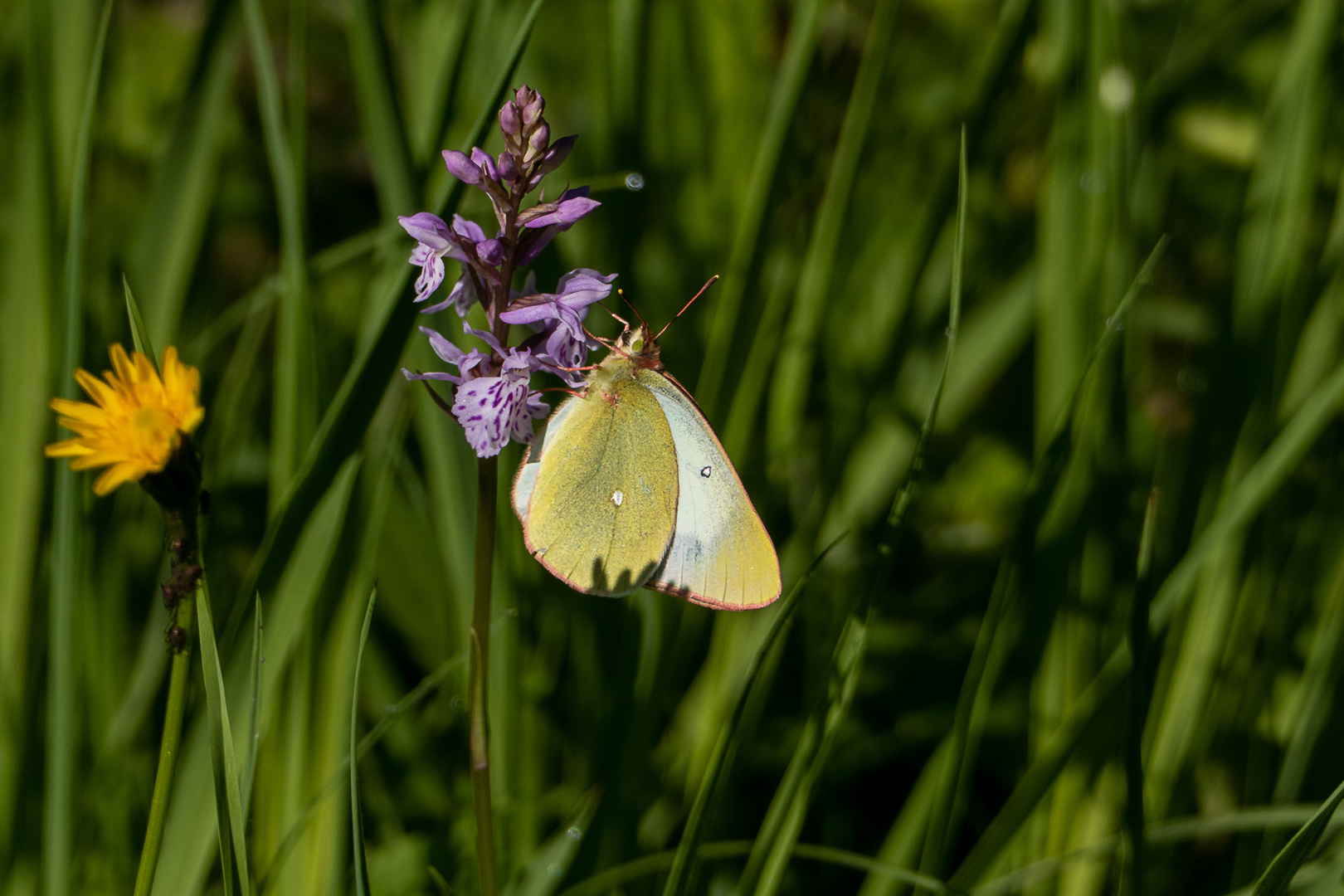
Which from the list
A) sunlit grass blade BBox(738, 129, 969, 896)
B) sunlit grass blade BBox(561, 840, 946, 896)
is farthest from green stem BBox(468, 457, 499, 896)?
sunlit grass blade BBox(738, 129, 969, 896)

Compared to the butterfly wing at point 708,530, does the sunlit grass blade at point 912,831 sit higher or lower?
lower

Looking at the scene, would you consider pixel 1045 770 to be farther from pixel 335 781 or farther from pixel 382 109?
pixel 382 109

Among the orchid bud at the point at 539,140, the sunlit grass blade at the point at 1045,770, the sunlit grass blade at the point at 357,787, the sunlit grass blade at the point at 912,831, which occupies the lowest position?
the sunlit grass blade at the point at 912,831

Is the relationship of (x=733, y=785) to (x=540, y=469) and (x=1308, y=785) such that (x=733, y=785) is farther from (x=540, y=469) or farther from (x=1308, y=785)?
(x=1308, y=785)

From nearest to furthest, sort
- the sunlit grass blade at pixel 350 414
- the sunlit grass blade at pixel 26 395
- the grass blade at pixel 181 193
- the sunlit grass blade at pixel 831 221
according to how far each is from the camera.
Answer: the sunlit grass blade at pixel 350 414 < the sunlit grass blade at pixel 26 395 < the sunlit grass blade at pixel 831 221 < the grass blade at pixel 181 193

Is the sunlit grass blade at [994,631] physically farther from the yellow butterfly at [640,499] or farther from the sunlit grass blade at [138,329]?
the sunlit grass blade at [138,329]

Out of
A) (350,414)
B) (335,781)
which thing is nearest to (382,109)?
(350,414)

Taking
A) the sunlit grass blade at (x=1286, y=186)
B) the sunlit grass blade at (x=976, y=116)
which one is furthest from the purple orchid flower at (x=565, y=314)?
the sunlit grass blade at (x=1286, y=186)

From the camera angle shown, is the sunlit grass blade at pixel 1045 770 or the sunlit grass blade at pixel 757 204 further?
the sunlit grass blade at pixel 757 204
